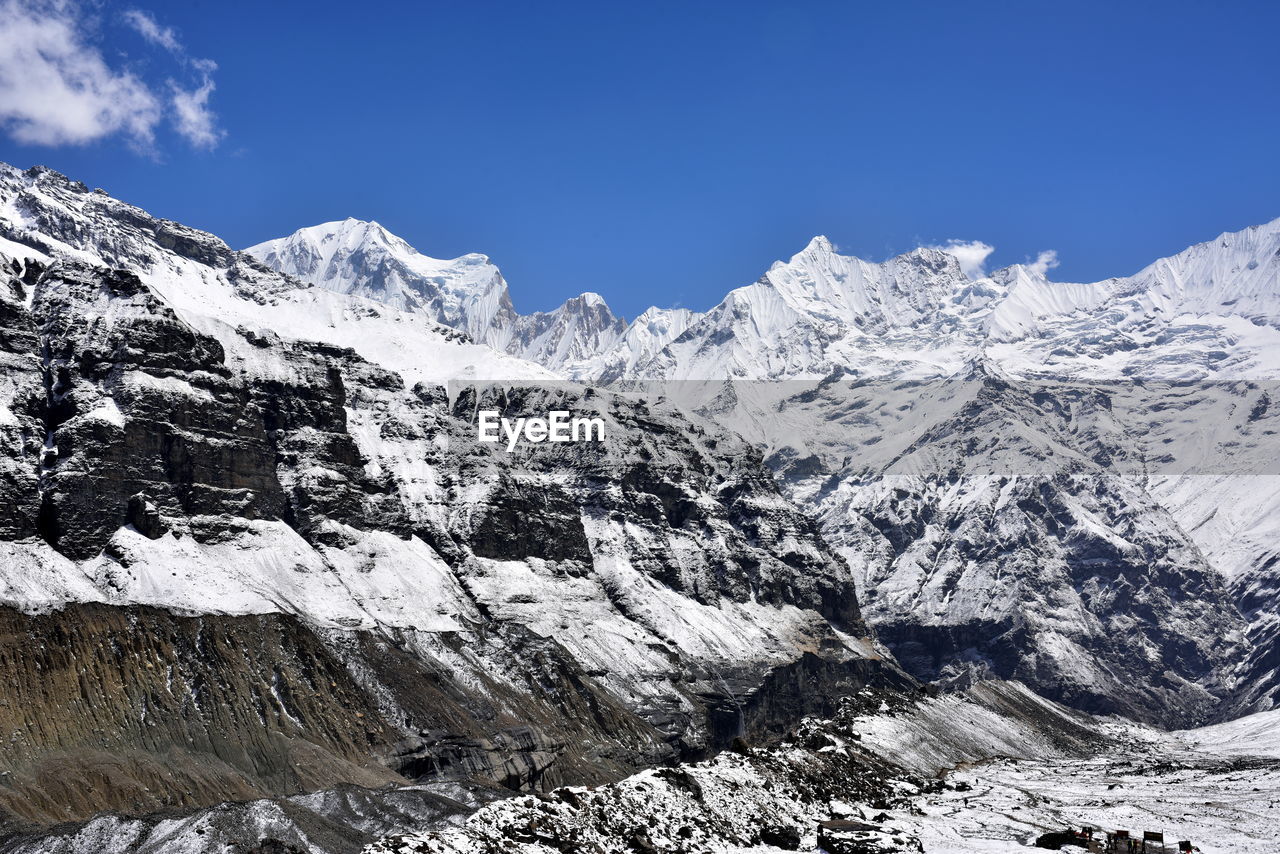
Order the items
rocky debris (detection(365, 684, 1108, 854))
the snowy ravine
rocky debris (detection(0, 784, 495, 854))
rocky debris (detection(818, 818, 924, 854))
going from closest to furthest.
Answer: rocky debris (detection(365, 684, 1108, 854)), the snowy ravine, rocky debris (detection(818, 818, 924, 854)), rocky debris (detection(0, 784, 495, 854))

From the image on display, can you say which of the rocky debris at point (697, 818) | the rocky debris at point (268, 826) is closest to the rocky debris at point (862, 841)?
the rocky debris at point (697, 818)

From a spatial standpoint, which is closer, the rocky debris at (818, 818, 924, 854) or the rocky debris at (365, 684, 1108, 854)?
the rocky debris at (365, 684, 1108, 854)

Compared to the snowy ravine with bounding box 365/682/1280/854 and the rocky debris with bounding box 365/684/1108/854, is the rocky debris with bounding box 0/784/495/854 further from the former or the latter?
the snowy ravine with bounding box 365/682/1280/854

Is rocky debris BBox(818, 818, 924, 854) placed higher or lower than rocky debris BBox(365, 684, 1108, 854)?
lower

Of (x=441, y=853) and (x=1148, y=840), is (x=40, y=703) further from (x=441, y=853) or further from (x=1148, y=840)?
(x=1148, y=840)

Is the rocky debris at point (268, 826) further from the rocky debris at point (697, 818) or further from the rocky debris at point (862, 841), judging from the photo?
the rocky debris at point (862, 841)

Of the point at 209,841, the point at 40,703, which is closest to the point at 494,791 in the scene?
the point at 209,841

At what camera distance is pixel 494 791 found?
17000cm

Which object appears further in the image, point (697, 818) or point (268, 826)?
point (268, 826)

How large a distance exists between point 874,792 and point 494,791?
44.0 metres

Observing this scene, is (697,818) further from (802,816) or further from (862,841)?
(802,816)

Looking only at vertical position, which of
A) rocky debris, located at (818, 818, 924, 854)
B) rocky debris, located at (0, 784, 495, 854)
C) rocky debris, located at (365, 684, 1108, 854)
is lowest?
rocky debris, located at (818, 818, 924, 854)

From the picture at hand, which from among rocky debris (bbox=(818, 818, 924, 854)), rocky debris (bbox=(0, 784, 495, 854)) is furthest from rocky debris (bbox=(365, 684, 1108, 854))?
rocky debris (bbox=(0, 784, 495, 854))

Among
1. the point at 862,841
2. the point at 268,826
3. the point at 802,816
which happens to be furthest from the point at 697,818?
the point at 268,826
